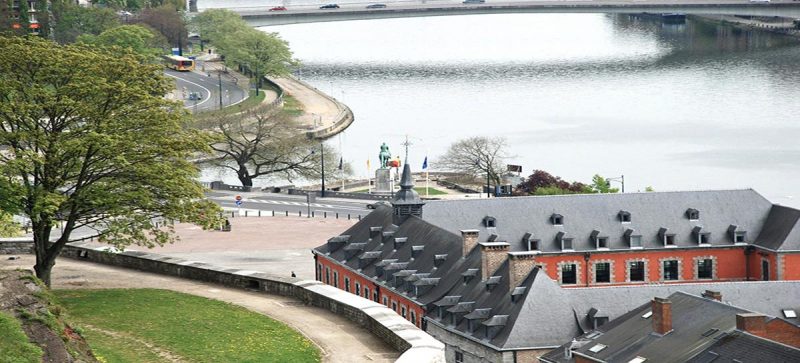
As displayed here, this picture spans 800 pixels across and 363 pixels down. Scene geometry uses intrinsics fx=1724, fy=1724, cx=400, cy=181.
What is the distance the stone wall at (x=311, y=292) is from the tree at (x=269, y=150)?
9121 cm

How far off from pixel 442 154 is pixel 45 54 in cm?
10885

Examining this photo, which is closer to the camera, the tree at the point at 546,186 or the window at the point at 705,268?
the window at the point at 705,268

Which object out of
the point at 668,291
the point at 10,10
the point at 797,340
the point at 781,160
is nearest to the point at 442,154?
the point at 781,160

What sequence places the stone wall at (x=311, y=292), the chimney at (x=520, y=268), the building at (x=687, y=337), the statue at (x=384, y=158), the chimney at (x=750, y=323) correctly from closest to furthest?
the stone wall at (x=311, y=292) < the building at (x=687, y=337) < the chimney at (x=750, y=323) < the chimney at (x=520, y=268) < the statue at (x=384, y=158)

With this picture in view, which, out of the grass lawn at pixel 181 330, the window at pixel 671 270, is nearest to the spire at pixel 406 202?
the window at pixel 671 270

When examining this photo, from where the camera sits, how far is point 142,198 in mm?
42625

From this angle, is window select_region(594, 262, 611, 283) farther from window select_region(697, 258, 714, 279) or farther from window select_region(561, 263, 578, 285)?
window select_region(697, 258, 714, 279)

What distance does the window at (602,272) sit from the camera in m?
82.7

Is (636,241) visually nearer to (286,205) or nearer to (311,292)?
(286,205)

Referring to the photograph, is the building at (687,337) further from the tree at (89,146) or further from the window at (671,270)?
the window at (671,270)

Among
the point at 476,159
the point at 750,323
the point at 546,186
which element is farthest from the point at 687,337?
the point at 476,159

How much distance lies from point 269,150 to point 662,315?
280 feet

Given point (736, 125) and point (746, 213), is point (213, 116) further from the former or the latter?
point (746, 213)

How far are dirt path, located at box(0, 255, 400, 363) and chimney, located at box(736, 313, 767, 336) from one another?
19.4 metres
